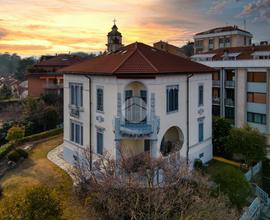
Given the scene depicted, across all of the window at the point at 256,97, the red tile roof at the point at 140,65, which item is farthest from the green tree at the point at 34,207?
the window at the point at 256,97

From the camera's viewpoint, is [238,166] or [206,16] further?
[206,16]

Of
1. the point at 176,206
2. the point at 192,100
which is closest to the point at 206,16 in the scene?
the point at 192,100

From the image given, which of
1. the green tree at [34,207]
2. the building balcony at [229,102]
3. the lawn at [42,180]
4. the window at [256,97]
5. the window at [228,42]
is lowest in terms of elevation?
the lawn at [42,180]

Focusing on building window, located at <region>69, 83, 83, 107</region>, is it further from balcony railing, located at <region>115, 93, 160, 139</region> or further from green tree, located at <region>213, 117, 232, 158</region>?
green tree, located at <region>213, 117, 232, 158</region>

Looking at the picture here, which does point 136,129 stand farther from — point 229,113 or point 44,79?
point 44,79

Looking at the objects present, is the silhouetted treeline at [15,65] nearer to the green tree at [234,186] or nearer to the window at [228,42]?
the window at [228,42]

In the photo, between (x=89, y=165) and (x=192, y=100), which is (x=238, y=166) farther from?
(x=89, y=165)

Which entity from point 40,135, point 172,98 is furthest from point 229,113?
point 40,135
